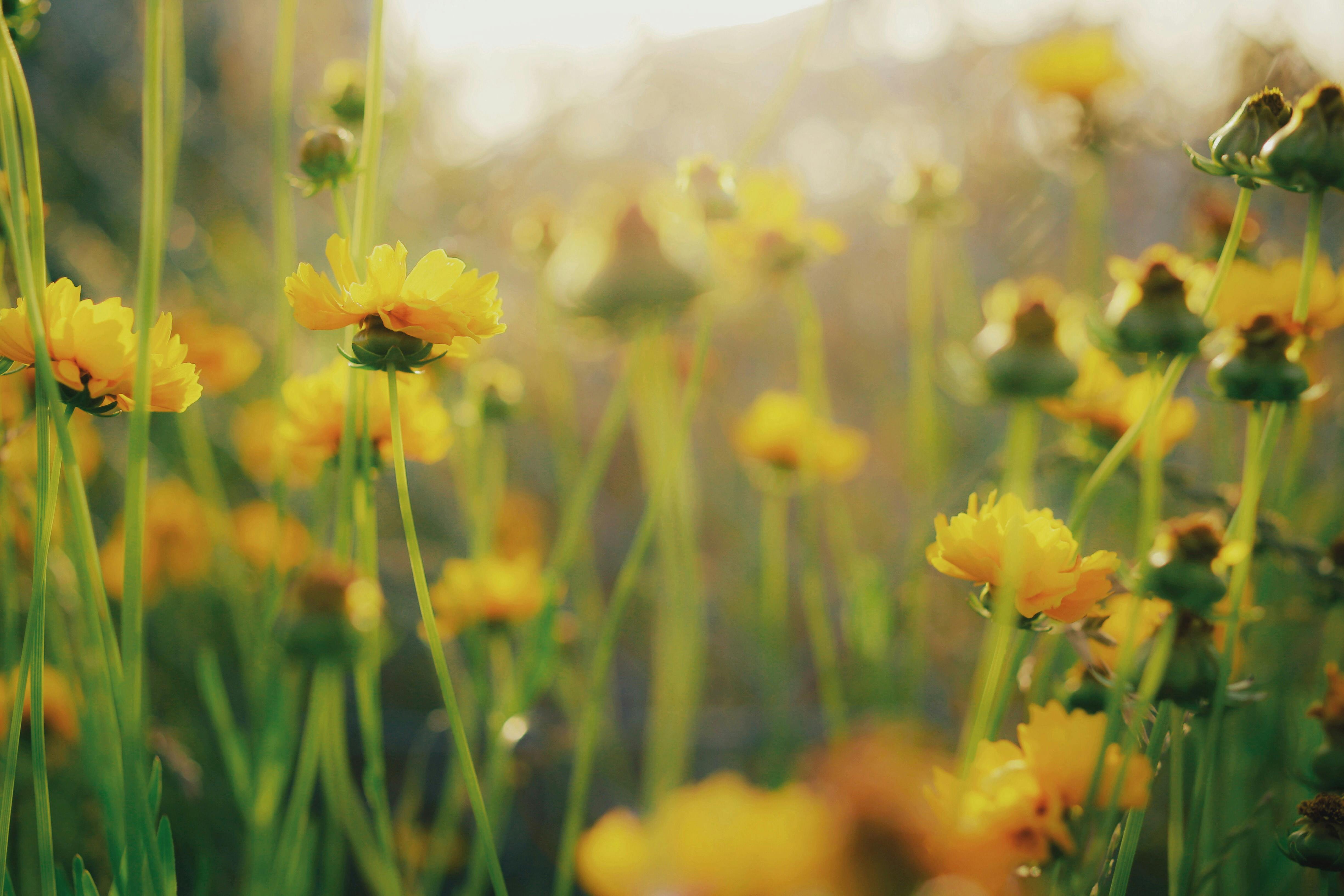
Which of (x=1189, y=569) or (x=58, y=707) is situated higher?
(x=1189, y=569)

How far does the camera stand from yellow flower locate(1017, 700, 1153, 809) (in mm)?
338

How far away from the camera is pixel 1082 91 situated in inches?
36.4

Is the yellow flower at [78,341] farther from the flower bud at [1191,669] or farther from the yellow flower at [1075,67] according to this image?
the yellow flower at [1075,67]

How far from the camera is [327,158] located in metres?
0.47

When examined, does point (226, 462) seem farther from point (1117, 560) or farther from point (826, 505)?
point (1117, 560)

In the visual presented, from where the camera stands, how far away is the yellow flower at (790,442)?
81 cm

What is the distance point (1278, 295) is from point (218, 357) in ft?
2.84

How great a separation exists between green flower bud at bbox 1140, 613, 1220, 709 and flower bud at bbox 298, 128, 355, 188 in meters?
0.51

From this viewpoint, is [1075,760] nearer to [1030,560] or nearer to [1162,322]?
[1030,560]

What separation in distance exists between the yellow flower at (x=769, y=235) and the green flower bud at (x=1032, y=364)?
0.21 metres

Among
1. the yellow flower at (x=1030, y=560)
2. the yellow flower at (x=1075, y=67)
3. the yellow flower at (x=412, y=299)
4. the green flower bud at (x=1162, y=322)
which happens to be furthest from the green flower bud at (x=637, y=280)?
the yellow flower at (x=1075, y=67)

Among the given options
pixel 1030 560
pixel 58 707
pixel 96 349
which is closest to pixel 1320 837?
pixel 1030 560

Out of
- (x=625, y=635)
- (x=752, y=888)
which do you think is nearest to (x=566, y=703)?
(x=625, y=635)

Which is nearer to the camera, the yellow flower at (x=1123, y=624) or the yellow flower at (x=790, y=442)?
the yellow flower at (x=1123, y=624)
